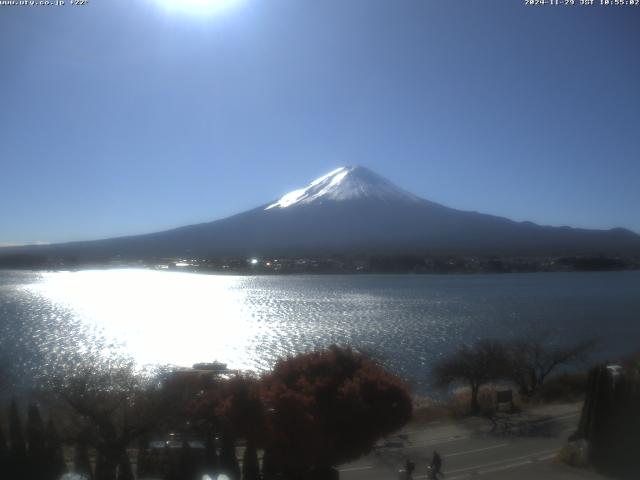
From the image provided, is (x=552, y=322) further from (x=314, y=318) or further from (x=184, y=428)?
(x=184, y=428)

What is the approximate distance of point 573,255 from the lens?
54.0 meters

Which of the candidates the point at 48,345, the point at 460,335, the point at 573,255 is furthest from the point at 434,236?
the point at 48,345

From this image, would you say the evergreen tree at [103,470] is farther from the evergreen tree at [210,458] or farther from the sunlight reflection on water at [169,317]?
the sunlight reflection on water at [169,317]

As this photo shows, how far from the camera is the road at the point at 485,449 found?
6289 millimetres

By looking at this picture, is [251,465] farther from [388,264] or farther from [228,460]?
[388,264]

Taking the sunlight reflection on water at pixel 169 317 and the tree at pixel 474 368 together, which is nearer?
the tree at pixel 474 368

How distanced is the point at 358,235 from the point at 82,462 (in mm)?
54699

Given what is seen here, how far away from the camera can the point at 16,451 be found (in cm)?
590

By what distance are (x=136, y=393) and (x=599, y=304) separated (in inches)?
998

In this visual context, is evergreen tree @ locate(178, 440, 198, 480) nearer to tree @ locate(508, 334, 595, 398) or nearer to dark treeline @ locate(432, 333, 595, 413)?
dark treeline @ locate(432, 333, 595, 413)

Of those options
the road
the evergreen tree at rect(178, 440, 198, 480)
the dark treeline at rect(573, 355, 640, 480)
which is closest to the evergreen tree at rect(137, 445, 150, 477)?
the evergreen tree at rect(178, 440, 198, 480)

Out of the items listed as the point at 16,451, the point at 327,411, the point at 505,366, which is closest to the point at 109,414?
the point at 16,451

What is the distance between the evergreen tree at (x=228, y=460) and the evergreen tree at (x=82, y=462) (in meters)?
1.09

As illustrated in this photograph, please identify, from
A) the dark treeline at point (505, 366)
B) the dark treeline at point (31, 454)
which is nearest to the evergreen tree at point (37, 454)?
the dark treeline at point (31, 454)
